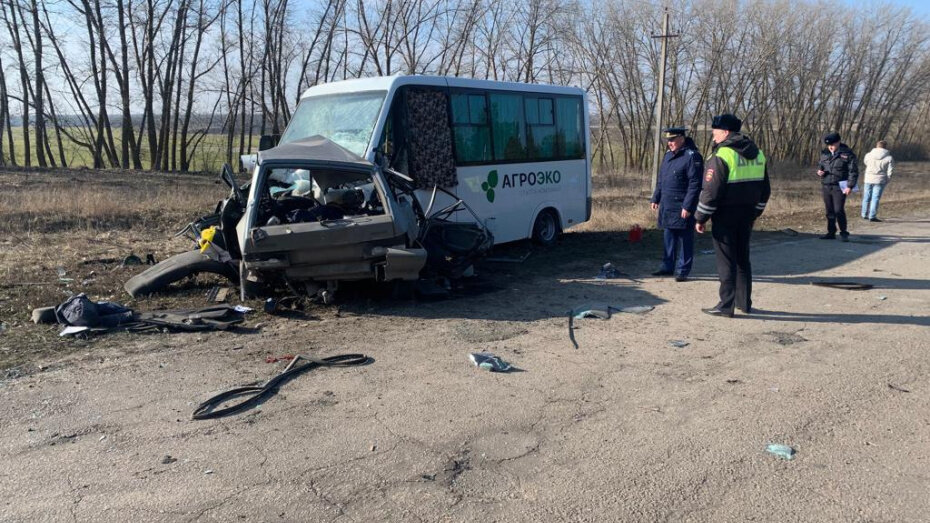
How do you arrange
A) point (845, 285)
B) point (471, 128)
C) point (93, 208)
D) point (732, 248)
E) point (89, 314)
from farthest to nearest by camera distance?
point (93, 208) < point (471, 128) < point (845, 285) < point (732, 248) < point (89, 314)

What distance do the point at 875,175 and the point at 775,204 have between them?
508 centimetres

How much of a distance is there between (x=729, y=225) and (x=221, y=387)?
4.81 m

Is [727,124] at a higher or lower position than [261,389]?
higher

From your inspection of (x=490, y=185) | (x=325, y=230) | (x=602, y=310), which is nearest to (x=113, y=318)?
(x=325, y=230)

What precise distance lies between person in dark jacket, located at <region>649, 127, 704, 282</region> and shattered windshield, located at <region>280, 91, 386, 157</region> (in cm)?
373

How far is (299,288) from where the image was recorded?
23.5ft

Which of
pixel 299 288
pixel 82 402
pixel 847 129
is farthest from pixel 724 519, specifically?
pixel 847 129

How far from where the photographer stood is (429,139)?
9.65 metres

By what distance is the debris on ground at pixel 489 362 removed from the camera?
17.9 feet

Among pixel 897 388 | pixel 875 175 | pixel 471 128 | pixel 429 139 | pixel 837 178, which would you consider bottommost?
pixel 897 388

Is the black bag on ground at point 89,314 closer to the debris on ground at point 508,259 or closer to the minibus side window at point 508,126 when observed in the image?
the debris on ground at point 508,259

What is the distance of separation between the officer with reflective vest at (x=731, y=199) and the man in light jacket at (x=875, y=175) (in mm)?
10345

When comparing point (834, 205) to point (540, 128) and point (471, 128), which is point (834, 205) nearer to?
point (540, 128)

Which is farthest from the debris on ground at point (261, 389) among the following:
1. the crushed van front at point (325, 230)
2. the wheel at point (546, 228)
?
the wheel at point (546, 228)
